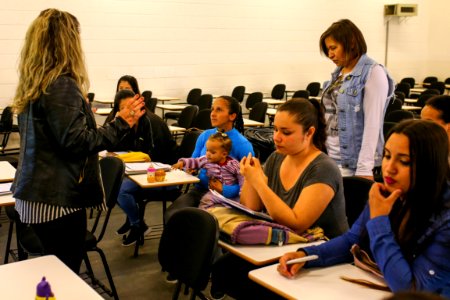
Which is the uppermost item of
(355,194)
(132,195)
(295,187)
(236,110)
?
(236,110)

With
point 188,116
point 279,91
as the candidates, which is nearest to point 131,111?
point 188,116

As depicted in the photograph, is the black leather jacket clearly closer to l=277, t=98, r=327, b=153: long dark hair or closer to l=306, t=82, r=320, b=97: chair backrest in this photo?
l=277, t=98, r=327, b=153: long dark hair

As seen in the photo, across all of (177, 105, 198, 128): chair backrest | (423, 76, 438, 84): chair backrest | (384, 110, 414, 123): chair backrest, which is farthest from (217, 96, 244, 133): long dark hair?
(423, 76, 438, 84): chair backrest

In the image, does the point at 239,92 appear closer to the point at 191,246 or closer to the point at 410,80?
the point at 410,80

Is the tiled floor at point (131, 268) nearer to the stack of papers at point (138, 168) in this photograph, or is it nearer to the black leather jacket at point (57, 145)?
the stack of papers at point (138, 168)

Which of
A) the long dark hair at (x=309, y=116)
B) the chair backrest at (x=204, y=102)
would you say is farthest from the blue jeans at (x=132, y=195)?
the chair backrest at (x=204, y=102)

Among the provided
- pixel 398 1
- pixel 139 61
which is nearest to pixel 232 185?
pixel 139 61

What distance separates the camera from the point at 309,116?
2189 millimetres

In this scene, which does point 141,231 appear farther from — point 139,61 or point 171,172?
point 139,61

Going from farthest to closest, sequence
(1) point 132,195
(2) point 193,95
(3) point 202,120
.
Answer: (2) point 193,95
(3) point 202,120
(1) point 132,195

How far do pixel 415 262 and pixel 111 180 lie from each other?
1.84 m

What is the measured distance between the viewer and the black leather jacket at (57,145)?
6.29 feet

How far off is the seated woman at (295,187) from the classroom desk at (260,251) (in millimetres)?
120

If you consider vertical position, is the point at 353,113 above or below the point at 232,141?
above
